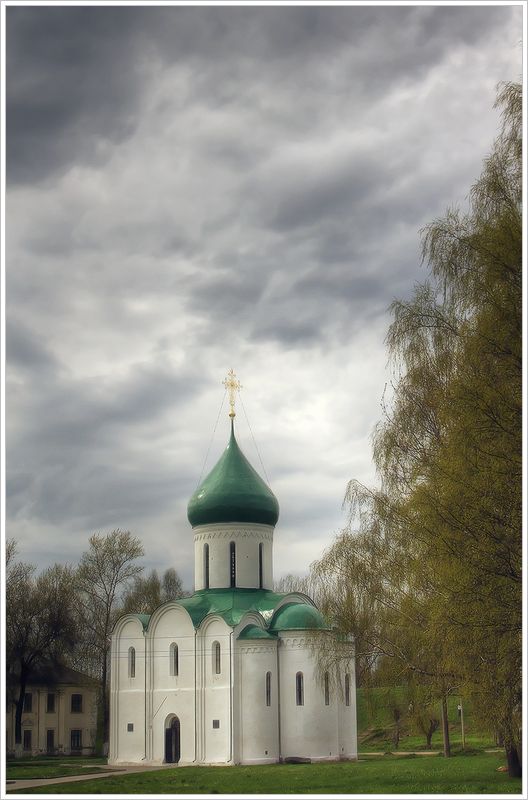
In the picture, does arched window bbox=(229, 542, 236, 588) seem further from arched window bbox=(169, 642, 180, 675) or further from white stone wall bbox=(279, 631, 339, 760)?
white stone wall bbox=(279, 631, 339, 760)

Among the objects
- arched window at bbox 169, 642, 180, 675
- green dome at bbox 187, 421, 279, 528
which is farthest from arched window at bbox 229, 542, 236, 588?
arched window at bbox 169, 642, 180, 675

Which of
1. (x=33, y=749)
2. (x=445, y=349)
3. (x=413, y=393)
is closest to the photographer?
Answer: (x=445, y=349)

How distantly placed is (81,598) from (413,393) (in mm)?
26466

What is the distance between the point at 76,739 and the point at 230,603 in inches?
531

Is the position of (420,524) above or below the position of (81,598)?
above

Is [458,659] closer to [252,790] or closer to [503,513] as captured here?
[503,513]

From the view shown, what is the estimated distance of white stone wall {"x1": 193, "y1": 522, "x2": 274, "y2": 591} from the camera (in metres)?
37.0

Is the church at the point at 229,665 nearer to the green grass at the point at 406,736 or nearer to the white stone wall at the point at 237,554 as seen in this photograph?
the white stone wall at the point at 237,554

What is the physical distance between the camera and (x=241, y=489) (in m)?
37.1

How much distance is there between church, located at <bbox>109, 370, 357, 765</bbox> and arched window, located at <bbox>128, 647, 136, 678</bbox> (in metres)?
0.04

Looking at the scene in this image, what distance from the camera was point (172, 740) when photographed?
34.1 m

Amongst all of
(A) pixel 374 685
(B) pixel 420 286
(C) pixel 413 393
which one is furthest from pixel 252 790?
(B) pixel 420 286

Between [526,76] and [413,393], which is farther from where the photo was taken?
[413,393]

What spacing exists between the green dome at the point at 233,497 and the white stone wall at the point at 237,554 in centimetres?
36
